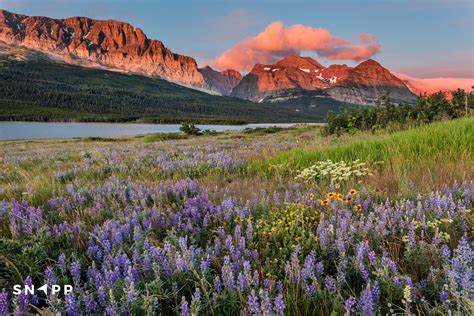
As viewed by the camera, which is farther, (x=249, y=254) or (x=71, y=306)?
(x=249, y=254)

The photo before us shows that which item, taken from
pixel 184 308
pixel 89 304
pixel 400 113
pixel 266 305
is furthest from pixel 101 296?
pixel 400 113

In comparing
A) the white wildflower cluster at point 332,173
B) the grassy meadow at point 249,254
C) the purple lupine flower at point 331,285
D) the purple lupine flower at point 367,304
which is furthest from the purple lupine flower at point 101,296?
the white wildflower cluster at point 332,173

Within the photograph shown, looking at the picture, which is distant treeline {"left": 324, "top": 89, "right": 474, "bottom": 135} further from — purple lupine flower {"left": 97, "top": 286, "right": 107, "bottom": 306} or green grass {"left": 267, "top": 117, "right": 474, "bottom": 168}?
purple lupine flower {"left": 97, "top": 286, "right": 107, "bottom": 306}

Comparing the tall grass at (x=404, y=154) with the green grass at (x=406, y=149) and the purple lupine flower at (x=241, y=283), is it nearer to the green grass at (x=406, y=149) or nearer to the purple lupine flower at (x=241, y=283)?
the green grass at (x=406, y=149)

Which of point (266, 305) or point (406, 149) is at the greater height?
→ point (406, 149)

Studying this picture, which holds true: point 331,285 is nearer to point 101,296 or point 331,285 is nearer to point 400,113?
point 101,296

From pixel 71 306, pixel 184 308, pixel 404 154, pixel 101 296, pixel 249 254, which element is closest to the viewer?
pixel 184 308

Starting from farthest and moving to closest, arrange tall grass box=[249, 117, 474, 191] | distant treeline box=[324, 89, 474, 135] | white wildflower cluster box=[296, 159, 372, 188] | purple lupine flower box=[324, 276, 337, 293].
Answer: distant treeline box=[324, 89, 474, 135]
tall grass box=[249, 117, 474, 191]
white wildflower cluster box=[296, 159, 372, 188]
purple lupine flower box=[324, 276, 337, 293]

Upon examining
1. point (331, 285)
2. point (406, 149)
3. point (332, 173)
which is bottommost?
point (331, 285)

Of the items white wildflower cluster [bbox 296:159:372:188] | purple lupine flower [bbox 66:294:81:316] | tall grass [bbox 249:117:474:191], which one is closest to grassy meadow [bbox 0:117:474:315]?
purple lupine flower [bbox 66:294:81:316]

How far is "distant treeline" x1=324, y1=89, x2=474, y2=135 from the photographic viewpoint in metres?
17.2

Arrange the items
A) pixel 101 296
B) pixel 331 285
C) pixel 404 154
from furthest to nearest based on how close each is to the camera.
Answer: pixel 404 154
pixel 331 285
pixel 101 296

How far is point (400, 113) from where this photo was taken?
63.8 feet

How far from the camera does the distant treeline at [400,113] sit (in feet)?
56.4
